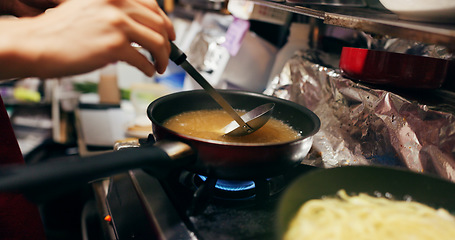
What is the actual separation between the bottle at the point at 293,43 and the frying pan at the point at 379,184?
0.95 m

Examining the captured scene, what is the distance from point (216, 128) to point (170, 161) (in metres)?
0.44

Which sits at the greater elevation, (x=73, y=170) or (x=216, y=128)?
(x=73, y=170)

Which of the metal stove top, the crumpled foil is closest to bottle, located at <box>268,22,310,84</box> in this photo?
the crumpled foil

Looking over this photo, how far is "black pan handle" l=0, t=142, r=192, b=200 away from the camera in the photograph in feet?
1.65

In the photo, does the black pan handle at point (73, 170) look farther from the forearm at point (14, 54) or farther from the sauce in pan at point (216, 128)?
the sauce in pan at point (216, 128)

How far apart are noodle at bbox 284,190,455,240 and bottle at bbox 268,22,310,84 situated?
1008 mm

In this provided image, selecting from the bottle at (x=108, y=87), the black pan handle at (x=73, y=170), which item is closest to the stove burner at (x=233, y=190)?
the black pan handle at (x=73, y=170)

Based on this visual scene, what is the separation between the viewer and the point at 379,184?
728 mm

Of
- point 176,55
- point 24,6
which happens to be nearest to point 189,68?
point 176,55

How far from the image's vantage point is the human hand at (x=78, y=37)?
0.58 m

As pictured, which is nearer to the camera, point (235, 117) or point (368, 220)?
point (368, 220)

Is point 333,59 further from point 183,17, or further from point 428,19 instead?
point 183,17

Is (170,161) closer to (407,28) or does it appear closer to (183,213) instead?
(183,213)

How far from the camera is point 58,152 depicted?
328cm
